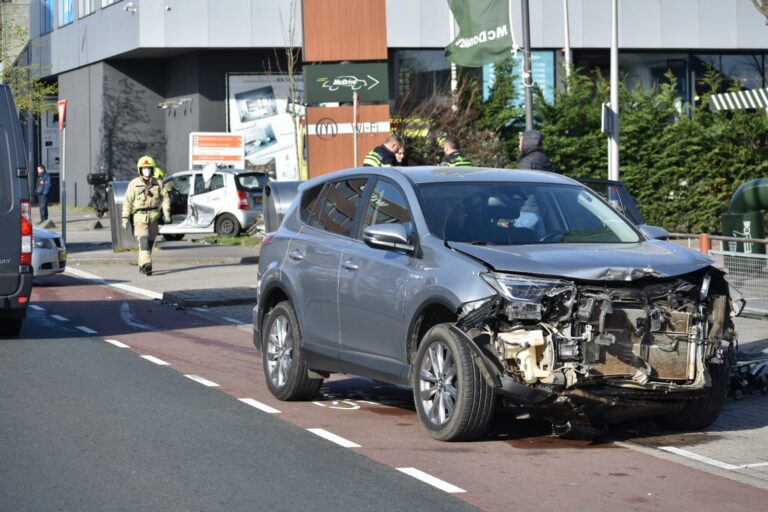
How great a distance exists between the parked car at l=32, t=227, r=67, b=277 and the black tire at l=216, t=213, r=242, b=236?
33.7 feet

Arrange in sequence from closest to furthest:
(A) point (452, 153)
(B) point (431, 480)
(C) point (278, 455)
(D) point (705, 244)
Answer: (B) point (431, 480) → (C) point (278, 455) → (D) point (705, 244) → (A) point (452, 153)

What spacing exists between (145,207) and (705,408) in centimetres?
1507

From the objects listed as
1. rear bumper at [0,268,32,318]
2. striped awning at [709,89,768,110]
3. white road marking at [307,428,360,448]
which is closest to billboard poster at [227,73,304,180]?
striped awning at [709,89,768,110]

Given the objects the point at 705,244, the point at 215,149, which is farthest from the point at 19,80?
the point at 705,244

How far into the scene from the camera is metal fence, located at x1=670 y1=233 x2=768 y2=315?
14273mm

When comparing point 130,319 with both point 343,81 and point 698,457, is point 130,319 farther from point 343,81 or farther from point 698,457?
point 343,81

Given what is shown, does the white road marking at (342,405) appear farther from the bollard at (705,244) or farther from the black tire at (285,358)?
the bollard at (705,244)

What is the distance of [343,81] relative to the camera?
1061 inches

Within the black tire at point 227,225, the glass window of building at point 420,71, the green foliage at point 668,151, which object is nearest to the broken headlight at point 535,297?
the black tire at point 227,225

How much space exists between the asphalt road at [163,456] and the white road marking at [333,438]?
12 centimetres

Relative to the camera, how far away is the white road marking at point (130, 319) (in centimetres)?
1598

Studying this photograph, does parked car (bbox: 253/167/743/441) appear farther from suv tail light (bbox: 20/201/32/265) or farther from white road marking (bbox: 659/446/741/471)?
suv tail light (bbox: 20/201/32/265)

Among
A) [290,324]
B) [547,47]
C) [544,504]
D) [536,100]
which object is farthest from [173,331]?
[547,47]

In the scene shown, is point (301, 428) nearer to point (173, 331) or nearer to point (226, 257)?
point (173, 331)
